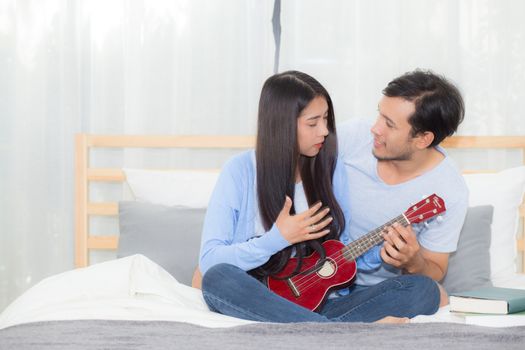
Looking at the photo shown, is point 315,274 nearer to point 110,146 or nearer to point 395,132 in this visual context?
point 395,132

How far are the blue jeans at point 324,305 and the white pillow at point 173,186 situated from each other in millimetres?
655

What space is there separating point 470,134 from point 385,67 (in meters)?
0.39

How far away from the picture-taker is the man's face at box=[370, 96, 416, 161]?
226 cm

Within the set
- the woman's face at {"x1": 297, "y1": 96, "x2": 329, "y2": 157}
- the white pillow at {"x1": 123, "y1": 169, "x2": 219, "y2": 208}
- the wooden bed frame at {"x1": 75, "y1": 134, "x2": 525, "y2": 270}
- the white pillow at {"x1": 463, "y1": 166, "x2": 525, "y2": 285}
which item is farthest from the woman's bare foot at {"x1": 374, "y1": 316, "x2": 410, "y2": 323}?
the wooden bed frame at {"x1": 75, "y1": 134, "x2": 525, "y2": 270}

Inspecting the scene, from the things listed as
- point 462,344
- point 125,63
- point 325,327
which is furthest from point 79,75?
point 462,344

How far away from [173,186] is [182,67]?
0.52 metres

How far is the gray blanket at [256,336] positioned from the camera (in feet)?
5.10

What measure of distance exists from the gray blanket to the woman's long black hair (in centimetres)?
48

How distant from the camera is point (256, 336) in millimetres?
1639

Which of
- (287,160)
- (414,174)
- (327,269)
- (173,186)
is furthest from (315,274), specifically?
(173,186)

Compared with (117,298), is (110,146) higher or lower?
higher

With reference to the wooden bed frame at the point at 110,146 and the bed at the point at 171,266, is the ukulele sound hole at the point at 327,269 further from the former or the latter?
the wooden bed frame at the point at 110,146

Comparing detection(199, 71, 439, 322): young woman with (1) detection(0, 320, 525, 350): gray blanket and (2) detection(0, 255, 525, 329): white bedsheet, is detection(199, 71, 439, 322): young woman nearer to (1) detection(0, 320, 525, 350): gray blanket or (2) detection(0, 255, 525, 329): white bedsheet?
(2) detection(0, 255, 525, 329): white bedsheet

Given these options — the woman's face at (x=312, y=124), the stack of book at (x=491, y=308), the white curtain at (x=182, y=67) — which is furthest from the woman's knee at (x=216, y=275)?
the white curtain at (x=182, y=67)
